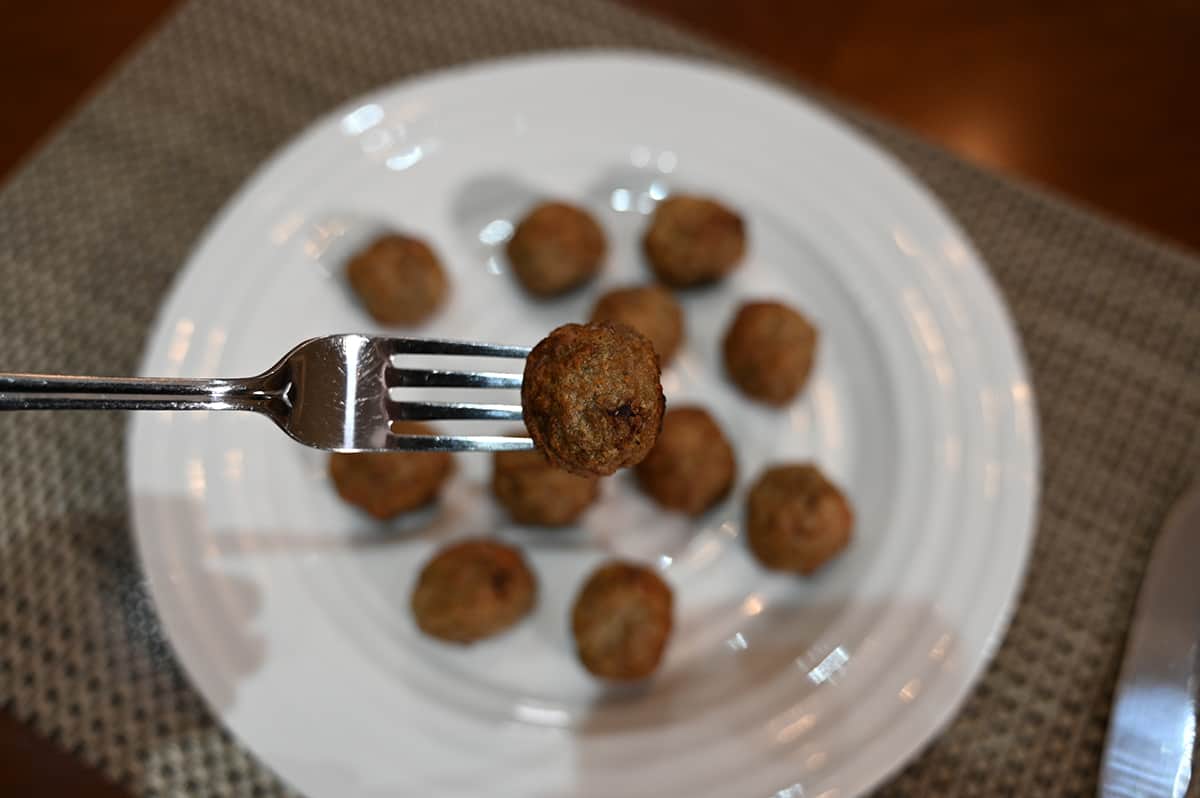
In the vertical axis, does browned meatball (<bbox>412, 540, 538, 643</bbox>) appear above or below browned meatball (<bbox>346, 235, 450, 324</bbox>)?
below

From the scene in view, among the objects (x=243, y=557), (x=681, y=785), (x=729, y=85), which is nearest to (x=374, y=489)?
(x=243, y=557)

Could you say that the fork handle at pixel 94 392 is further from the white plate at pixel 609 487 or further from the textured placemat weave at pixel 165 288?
the textured placemat weave at pixel 165 288

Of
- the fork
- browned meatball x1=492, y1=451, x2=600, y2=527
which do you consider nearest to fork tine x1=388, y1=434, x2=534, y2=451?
the fork

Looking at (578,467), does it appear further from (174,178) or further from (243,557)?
(174,178)

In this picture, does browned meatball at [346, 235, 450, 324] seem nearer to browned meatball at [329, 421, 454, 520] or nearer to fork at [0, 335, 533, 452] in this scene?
browned meatball at [329, 421, 454, 520]

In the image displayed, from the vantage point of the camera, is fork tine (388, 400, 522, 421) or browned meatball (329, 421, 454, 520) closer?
fork tine (388, 400, 522, 421)

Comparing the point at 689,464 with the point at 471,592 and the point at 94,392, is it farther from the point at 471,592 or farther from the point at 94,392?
the point at 94,392

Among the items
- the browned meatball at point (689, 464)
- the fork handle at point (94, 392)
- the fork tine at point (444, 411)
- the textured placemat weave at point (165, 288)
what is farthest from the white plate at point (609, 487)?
the fork handle at point (94, 392)
